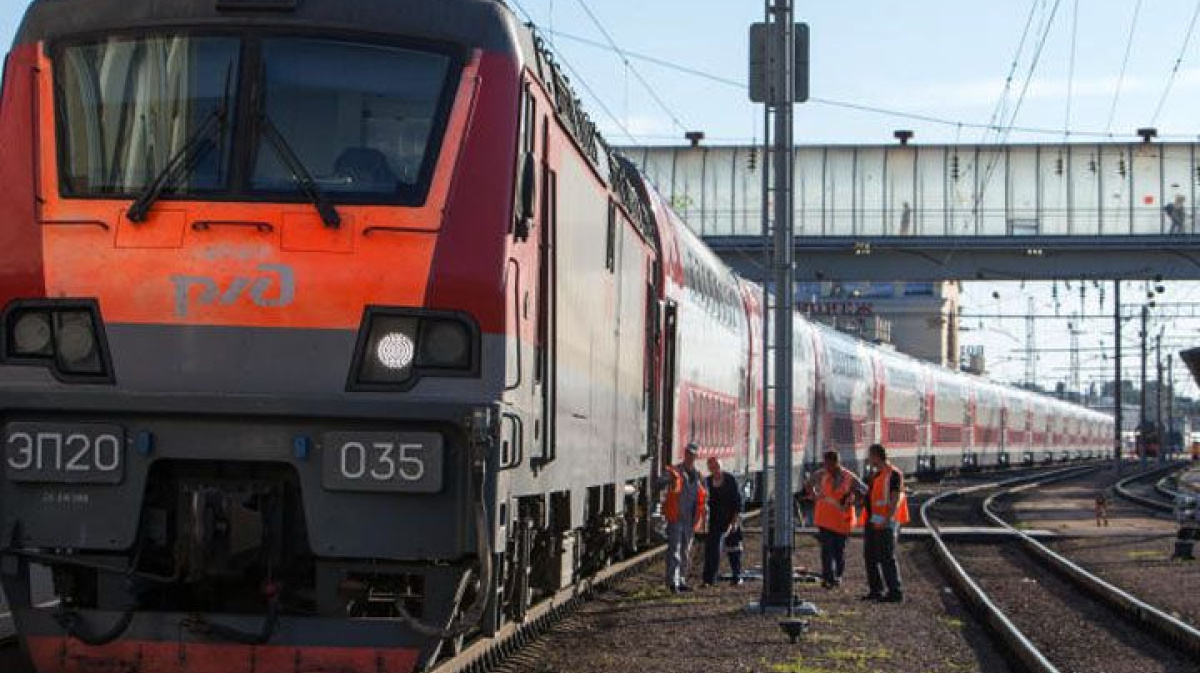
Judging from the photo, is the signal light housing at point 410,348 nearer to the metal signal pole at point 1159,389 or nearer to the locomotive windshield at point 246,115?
the locomotive windshield at point 246,115

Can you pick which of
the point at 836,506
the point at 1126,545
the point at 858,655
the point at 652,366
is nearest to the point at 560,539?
the point at 858,655

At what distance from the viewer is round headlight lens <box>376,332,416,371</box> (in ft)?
30.0

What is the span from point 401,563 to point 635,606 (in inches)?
377

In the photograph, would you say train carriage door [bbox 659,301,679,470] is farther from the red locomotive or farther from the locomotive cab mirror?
the red locomotive

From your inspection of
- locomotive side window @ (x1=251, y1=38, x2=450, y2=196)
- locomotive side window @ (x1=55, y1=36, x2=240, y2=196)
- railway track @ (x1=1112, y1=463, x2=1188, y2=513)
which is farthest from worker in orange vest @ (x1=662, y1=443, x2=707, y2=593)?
railway track @ (x1=1112, y1=463, x2=1188, y2=513)

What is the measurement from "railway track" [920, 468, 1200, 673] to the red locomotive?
6.50 m

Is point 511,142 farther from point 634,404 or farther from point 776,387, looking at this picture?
point 776,387

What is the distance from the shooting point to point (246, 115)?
941 cm

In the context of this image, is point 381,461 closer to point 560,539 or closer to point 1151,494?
point 560,539

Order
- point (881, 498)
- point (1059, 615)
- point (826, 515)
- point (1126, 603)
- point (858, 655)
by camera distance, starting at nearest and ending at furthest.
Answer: point (858, 655), point (1059, 615), point (1126, 603), point (881, 498), point (826, 515)

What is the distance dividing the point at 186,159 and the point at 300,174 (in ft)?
1.83

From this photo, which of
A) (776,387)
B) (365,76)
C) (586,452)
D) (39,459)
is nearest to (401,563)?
(39,459)

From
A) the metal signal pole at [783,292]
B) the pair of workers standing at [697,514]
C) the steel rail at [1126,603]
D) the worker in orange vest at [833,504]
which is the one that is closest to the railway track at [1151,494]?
the steel rail at [1126,603]

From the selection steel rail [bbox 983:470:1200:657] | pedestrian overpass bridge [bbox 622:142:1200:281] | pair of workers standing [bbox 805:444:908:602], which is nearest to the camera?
steel rail [bbox 983:470:1200:657]
